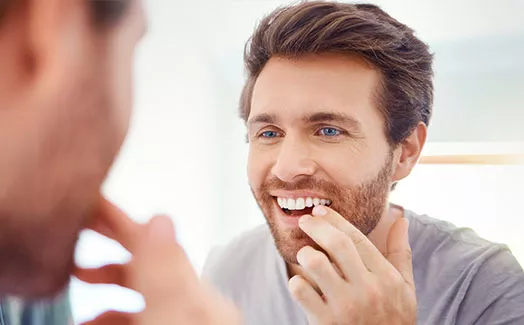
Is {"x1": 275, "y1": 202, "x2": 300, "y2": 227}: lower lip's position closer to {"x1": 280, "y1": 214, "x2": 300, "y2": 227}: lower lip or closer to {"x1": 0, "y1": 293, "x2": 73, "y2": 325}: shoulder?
{"x1": 280, "y1": 214, "x2": 300, "y2": 227}: lower lip

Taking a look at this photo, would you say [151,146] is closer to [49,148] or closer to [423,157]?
[49,148]

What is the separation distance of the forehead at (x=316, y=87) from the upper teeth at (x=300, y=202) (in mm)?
87

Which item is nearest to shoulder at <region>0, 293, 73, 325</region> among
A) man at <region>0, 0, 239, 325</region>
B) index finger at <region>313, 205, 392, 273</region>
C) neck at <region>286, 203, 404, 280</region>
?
man at <region>0, 0, 239, 325</region>

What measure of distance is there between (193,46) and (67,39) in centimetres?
26

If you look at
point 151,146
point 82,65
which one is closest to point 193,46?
point 151,146

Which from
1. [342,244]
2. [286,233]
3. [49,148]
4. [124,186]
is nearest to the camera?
[49,148]

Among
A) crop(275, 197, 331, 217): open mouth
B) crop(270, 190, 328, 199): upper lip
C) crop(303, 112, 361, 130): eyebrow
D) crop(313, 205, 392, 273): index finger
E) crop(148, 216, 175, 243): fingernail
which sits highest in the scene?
crop(303, 112, 361, 130): eyebrow

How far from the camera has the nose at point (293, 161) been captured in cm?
47

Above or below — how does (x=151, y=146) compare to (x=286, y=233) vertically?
above

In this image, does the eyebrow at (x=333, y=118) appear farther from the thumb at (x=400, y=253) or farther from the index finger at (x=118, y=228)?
the index finger at (x=118, y=228)

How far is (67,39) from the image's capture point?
176 millimetres

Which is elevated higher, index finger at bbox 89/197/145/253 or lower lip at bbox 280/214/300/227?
index finger at bbox 89/197/145/253

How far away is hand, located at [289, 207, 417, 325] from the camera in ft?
1.32

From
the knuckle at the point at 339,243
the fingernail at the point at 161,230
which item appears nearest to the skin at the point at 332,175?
the knuckle at the point at 339,243
